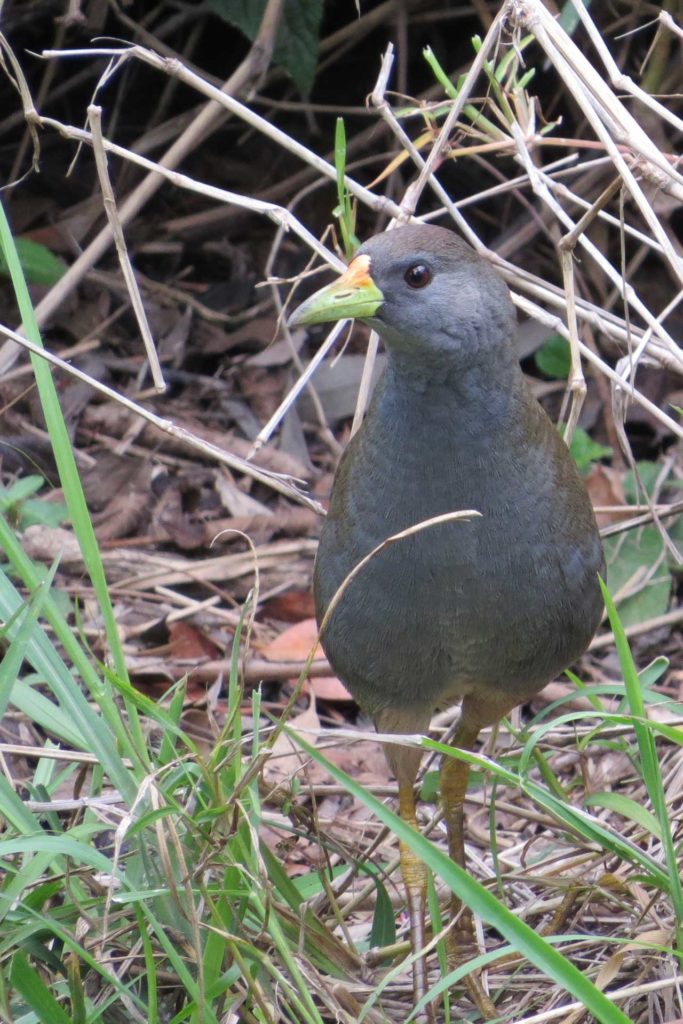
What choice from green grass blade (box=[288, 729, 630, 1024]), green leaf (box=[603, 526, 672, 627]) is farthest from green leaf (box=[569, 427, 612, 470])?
green grass blade (box=[288, 729, 630, 1024])

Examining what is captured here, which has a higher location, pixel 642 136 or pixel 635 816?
pixel 642 136

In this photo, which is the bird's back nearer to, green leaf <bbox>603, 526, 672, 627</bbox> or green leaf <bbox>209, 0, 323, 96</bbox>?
green leaf <bbox>603, 526, 672, 627</bbox>

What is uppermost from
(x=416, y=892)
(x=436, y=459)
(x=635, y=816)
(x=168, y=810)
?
(x=436, y=459)

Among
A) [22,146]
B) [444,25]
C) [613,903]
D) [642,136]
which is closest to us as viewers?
[642,136]

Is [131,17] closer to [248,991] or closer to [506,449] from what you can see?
[506,449]

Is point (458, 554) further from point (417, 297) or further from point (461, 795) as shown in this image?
point (461, 795)

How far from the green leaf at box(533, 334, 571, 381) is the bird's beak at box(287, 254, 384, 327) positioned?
7.33 ft

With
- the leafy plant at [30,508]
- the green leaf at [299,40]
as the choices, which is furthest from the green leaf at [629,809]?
the green leaf at [299,40]

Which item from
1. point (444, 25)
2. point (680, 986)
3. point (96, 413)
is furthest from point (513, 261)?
point (680, 986)

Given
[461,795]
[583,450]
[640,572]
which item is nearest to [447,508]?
[461,795]

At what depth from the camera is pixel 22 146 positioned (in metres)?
4.38

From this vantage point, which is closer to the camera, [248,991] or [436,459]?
[248,991]

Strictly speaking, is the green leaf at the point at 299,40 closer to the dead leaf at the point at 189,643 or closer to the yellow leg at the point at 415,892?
the dead leaf at the point at 189,643

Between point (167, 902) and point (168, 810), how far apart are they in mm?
237
